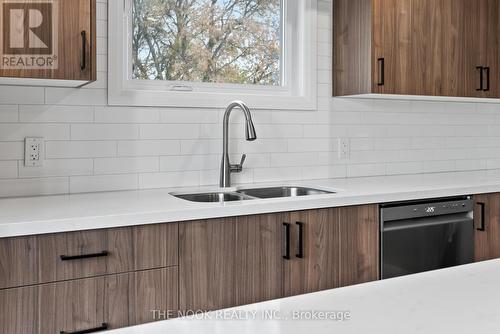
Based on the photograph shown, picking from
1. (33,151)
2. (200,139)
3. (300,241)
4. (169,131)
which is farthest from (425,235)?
(33,151)

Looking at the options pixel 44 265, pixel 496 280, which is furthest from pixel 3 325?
pixel 496 280

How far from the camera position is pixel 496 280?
3.00 feet

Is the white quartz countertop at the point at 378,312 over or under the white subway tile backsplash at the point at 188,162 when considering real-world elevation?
under

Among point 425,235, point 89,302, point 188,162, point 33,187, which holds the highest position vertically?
point 188,162

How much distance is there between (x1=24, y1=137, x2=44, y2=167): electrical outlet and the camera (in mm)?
2178

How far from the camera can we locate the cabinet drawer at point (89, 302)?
1573 millimetres

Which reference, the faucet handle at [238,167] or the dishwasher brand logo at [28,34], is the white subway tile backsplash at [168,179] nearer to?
the faucet handle at [238,167]

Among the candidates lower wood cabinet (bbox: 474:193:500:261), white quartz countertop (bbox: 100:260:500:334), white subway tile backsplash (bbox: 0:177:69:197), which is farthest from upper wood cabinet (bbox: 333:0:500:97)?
white quartz countertop (bbox: 100:260:500:334)

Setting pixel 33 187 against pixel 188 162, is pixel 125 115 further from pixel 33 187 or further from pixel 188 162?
pixel 33 187

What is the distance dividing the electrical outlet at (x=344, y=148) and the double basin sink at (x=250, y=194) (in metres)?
0.50

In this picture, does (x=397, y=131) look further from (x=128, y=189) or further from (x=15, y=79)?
(x=15, y=79)

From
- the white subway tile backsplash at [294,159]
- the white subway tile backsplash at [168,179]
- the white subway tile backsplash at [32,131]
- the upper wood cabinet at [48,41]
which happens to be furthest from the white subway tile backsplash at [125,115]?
the white subway tile backsplash at [294,159]

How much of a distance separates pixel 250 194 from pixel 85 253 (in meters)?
1.02

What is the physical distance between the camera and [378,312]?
75cm
